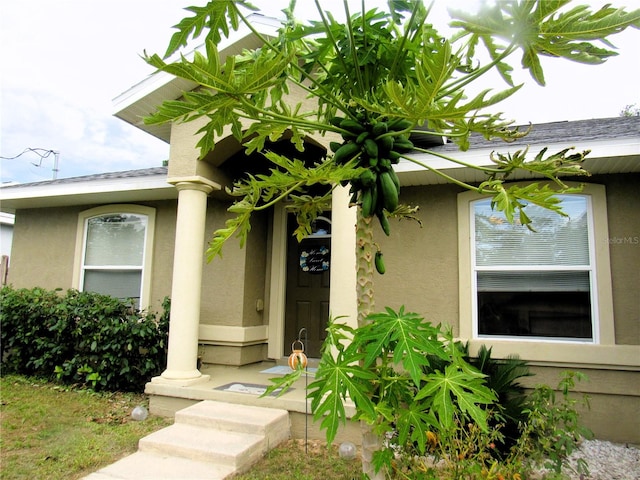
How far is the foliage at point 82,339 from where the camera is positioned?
6.02 metres

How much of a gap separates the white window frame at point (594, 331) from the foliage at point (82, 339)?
415 cm

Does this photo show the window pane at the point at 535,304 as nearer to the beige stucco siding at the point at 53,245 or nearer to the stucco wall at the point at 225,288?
the stucco wall at the point at 225,288

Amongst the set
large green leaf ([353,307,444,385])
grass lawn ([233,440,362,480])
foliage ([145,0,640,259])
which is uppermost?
foliage ([145,0,640,259])

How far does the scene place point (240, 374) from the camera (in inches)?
238

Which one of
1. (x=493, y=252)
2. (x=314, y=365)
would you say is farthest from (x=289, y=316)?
(x=493, y=252)

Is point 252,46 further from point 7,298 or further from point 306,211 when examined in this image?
point 7,298

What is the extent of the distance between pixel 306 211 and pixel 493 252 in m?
3.29

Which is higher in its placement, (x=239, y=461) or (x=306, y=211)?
(x=306, y=211)

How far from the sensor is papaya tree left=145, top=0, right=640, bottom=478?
156cm

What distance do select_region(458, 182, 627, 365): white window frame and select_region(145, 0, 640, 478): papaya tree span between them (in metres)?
3.39

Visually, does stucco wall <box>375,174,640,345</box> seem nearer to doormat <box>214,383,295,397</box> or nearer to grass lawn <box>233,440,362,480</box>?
doormat <box>214,383,295,397</box>

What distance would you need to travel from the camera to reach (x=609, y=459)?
13.4 feet

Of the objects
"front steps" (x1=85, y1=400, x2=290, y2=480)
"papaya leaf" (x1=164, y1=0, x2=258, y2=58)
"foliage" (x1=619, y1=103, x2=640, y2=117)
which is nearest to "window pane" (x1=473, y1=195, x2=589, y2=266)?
"front steps" (x1=85, y1=400, x2=290, y2=480)

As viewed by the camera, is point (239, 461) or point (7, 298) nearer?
point (239, 461)
